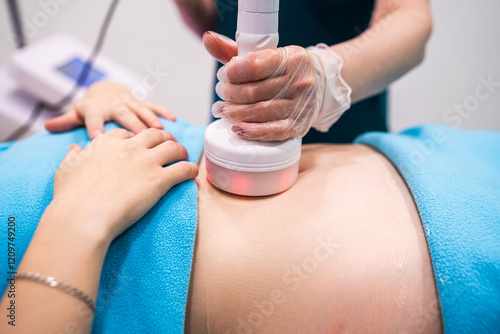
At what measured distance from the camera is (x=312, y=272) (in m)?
0.52

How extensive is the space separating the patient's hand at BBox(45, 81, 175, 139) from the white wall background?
0.65 metres

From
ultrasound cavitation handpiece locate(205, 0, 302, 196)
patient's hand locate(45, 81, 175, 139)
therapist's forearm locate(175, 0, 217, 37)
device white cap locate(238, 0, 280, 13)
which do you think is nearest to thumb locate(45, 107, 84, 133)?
patient's hand locate(45, 81, 175, 139)

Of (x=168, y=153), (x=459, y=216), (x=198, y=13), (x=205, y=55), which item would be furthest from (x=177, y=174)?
(x=205, y=55)

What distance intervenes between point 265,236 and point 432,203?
0.26 metres

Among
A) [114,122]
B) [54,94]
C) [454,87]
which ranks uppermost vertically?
[114,122]

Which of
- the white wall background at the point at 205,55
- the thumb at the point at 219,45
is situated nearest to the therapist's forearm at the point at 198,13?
the white wall background at the point at 205,55

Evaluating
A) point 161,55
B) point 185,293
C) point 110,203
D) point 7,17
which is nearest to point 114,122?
point 110,203

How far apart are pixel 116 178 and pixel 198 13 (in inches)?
34.9

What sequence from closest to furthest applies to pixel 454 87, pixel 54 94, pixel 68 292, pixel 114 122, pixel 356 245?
pixel 68 292 < pixel 356 245 < pixel 114 122 < pixel 54 94 < pixel 454 87

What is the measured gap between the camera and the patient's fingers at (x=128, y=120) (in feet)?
2.27

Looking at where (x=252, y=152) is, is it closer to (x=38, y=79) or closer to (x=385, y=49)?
(x=385, y=49)

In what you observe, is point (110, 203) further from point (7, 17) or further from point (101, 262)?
point (7, 17)

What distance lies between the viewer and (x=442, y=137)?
2.50ft

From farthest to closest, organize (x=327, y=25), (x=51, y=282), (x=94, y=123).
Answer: (x=327, y=25)
(x=94, y=123)
(x=51, y=282)
